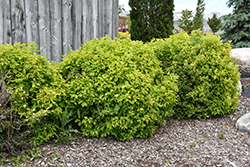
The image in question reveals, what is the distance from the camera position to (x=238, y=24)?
1200cm

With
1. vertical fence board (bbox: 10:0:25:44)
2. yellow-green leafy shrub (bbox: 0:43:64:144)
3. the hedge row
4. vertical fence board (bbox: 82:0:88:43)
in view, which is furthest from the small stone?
vertical fence board (bbox: 10:0:25:44)

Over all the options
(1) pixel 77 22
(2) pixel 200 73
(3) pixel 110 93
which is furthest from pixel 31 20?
(2) pixel 200 73

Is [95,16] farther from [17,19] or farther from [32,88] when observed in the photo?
[32,88]

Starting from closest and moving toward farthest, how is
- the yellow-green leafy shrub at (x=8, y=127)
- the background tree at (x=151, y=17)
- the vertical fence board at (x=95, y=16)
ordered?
the yellow-green leafy shrub at (x=8, y=127)
the vertical fence board at (x=95, y=16)
the background tree at (x=151, y=17)

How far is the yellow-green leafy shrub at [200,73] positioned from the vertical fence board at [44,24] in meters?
2.11

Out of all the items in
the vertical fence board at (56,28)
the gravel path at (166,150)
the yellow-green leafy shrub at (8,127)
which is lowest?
the gravel path at (166,150)

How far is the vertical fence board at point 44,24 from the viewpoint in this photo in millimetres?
4559

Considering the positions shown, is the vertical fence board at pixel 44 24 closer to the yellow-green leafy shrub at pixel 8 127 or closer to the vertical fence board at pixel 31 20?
the vertical fence board at pixel 31 20

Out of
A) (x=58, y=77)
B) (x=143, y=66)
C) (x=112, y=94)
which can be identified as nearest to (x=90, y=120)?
(x=112, y=94)

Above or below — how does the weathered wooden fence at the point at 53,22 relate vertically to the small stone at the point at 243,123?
above

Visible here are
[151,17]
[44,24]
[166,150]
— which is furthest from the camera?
[151,17]

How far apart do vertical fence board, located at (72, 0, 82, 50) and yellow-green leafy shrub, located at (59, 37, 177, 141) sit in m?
1.53

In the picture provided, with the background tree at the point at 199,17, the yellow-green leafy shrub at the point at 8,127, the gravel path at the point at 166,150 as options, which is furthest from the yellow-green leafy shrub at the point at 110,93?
the background tree at the point at 199,17

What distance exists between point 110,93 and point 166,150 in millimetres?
1188
